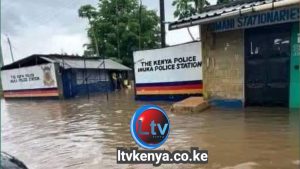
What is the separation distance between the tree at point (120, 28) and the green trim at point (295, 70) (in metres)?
23.0

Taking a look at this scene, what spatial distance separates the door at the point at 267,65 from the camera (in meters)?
7.92

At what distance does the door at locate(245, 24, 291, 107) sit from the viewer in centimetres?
792

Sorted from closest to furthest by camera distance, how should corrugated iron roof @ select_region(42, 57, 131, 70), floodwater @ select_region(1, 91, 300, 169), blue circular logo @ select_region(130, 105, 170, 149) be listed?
blue circular logo @ select_region(130, 105, 170, 149) → floodwater @ select_region(1, 91, 300, 169) → corrugated iron roof @ select_region(42, 57, 131, 70)

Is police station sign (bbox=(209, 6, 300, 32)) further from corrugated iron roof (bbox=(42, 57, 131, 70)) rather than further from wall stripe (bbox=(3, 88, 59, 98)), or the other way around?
wall stripe (bbox=(3, 88, 59, 98))

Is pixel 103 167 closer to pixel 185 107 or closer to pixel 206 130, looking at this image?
pixel 206 130

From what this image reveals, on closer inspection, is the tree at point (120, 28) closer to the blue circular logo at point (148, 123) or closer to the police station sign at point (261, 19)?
the police station sign at point (261, 19)

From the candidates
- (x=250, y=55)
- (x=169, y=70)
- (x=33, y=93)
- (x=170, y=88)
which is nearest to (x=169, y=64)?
(x=169, y=70)

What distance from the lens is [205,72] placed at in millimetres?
9328

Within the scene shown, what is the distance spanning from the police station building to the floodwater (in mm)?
576

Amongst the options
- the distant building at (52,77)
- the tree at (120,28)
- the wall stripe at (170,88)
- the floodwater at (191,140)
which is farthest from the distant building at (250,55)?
the tree at (120,28)

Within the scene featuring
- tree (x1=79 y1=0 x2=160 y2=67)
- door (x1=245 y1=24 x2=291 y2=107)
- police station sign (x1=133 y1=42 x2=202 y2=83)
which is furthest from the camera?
tree (x1=79 y1=0 x2=160 y2=67)

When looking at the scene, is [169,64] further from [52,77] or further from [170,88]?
[52,77]

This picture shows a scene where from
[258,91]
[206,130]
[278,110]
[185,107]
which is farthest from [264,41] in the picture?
[206,130]

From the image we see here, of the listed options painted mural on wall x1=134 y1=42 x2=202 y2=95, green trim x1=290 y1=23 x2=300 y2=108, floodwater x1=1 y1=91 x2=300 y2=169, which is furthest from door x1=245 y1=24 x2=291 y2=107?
painted mural on wall x1=134 y1=42 x2=202 y2=95
